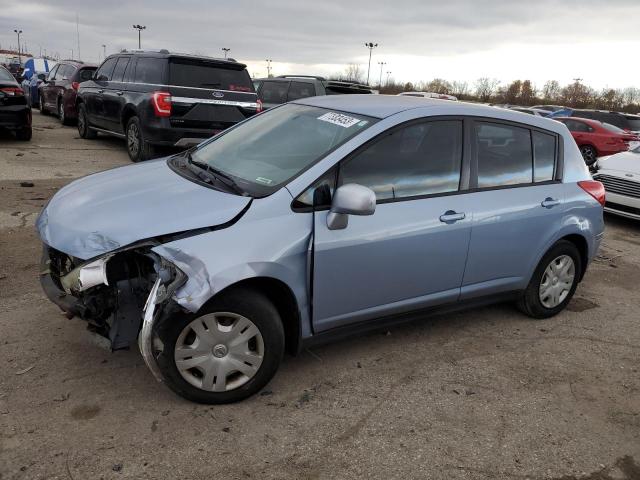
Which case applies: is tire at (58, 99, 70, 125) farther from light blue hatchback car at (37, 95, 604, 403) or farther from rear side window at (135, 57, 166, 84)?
light blue hatchback car at (37, 95, 604, 403)

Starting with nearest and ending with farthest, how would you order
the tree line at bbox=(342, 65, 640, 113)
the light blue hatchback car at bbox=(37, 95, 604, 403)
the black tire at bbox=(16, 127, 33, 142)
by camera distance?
the light blue hatchback car at bbox=(37, 95, 604, 403) → the black tire at bbox=(16, 127, 33, 142) → the tree line at bbox=(342, 65, 640, 113)

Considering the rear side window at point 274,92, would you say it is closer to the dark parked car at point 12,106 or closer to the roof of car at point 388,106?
the dark parked car at point 12,106

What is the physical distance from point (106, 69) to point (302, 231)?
9275 mm

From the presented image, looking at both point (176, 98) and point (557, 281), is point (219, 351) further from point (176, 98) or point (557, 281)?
point (176, 98)

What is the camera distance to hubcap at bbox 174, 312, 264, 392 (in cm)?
278

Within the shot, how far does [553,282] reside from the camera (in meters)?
4.40

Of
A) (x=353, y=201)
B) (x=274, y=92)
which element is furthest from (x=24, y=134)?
(x=353, y=201)

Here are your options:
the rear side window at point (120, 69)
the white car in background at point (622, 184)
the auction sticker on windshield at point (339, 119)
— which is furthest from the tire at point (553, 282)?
the rear side window at point (120, 69)

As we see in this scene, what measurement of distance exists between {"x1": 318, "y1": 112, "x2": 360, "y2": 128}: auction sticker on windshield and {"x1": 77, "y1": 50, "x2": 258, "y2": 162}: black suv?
476 centimetres

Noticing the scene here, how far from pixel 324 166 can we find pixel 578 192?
2382mm

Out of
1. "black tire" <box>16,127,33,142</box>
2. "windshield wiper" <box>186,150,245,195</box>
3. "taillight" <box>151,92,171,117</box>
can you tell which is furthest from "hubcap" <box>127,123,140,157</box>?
"windshield wiper" <box>186,150,245,195</box>

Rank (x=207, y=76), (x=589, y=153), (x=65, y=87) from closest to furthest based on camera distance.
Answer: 1. (x=207, y=76)
2. (x=65, y=87)
3. (x=589, y=153)

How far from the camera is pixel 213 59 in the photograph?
8.88 meters

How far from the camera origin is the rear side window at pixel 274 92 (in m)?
12.4
